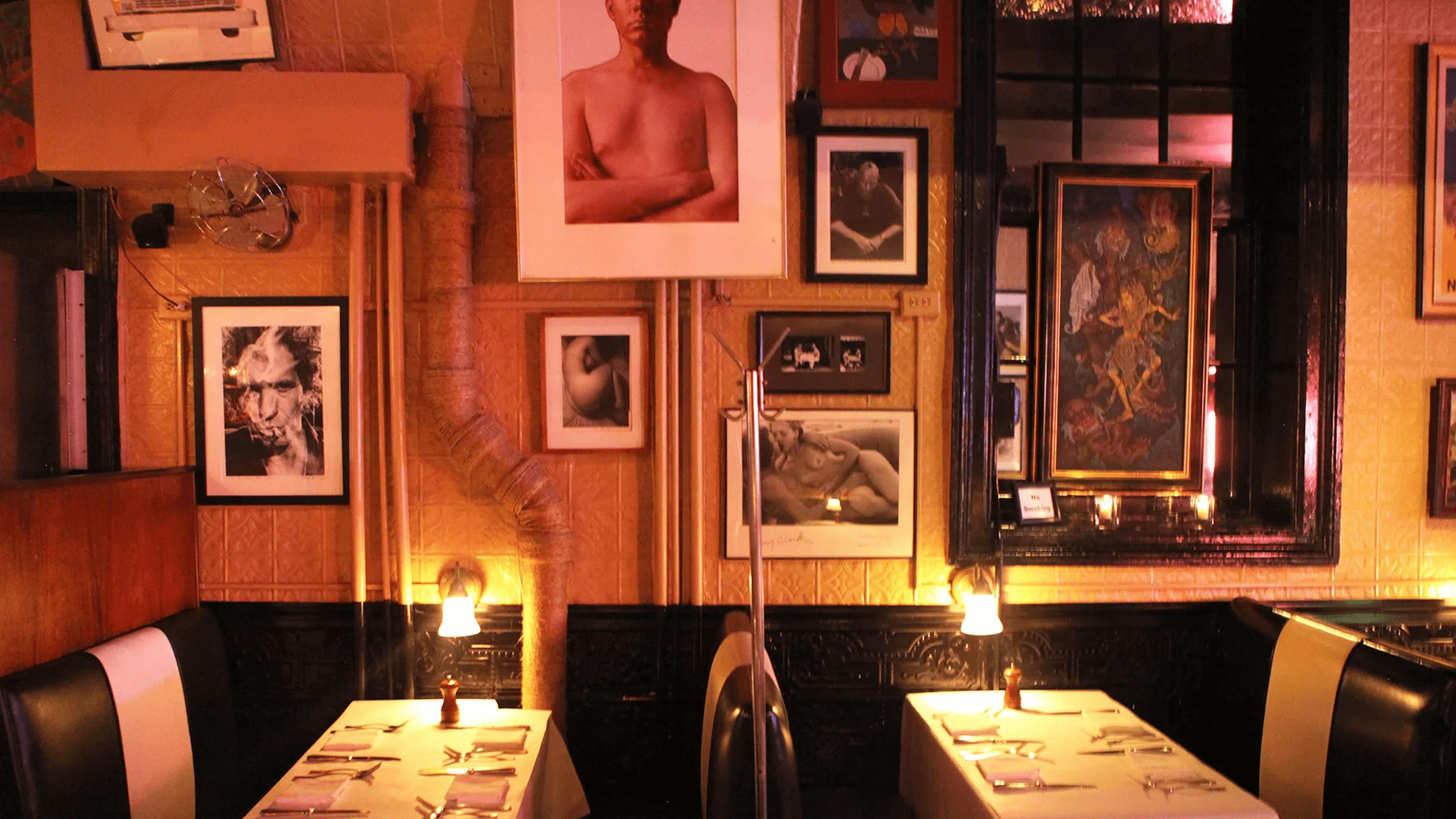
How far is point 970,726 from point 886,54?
2551 mm

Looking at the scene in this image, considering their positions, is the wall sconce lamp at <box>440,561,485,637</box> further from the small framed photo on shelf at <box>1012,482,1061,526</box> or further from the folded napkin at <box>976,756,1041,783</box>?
the small framed photo on shelf at <box>1012,482,1061,526</box>

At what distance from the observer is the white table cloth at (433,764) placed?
2008 millimetres

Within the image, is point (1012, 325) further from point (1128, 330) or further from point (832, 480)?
point (832, 480)

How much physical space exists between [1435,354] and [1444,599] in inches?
41.6

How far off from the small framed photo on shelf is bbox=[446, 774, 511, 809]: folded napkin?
2.12 meters

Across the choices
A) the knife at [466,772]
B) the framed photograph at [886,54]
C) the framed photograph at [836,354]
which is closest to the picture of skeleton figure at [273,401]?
the knife at [466,772]

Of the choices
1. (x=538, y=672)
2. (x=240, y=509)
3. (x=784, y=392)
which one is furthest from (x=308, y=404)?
(x=784, y=392)

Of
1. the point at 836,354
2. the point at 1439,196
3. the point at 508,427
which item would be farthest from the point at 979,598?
the point at 1439,196

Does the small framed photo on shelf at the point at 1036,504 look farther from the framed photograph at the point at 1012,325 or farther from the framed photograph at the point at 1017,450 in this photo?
the framed photograph at the point at 1012,325

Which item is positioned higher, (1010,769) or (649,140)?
(649,140)

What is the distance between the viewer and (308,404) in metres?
2.98

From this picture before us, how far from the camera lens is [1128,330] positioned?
3.14 metres

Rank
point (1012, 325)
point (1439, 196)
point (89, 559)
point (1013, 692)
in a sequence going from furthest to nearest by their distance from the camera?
point (1012, 325), point (1439, 196), point (1013, 692), point (89, 559)

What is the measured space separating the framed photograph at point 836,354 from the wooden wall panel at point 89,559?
239 centimetres
